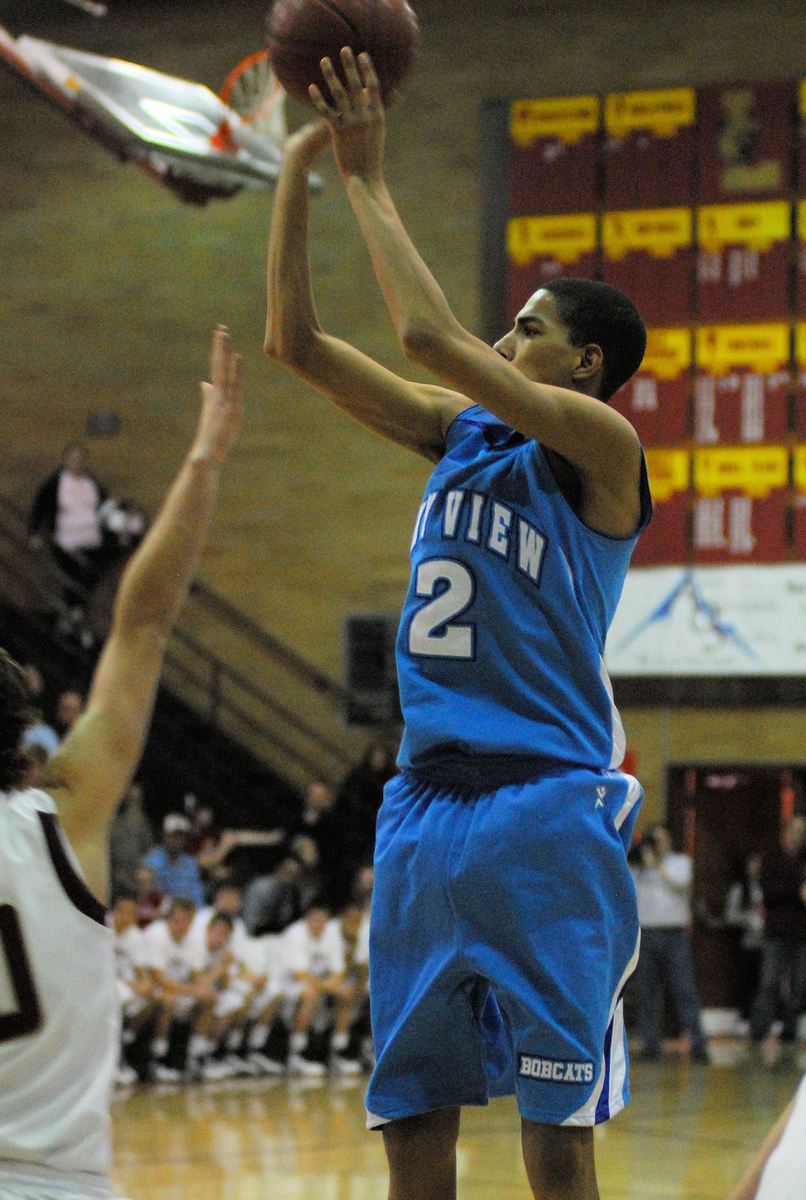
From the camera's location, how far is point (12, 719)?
201 cm

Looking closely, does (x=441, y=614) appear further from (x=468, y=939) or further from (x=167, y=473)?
(x=167, y=473)

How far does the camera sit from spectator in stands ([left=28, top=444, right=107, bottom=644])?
1422 cm

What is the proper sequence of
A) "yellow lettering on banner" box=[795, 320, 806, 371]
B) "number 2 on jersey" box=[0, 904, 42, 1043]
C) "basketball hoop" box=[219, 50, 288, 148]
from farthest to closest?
"yellow lettering on banner" box=[795, 320, 806, 371]
"basketball hoop" box=[219, 50, 288, 148]
"number 2 on jersey" box=[0, 904, 42, 1043]

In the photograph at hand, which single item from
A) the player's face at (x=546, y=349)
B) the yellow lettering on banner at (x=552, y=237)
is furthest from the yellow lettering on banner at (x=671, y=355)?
the player's face at (x=546, y=349)

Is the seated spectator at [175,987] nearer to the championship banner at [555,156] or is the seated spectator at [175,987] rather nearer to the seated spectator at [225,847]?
the seated spectator at [225,847]

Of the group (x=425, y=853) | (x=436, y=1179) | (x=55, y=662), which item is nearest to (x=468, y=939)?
(x=425, y=853)

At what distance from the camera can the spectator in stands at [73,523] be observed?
14219 mm

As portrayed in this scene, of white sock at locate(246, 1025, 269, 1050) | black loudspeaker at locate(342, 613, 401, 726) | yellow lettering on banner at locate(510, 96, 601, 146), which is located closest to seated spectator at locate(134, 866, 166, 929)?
white sock at locate(246, 1025, 269, 1050)

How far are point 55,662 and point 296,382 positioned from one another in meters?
3.24

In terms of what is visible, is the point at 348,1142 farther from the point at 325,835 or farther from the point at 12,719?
the point at 12,719

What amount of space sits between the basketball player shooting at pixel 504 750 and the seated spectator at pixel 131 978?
7.60 meters

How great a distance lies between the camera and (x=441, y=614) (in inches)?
113

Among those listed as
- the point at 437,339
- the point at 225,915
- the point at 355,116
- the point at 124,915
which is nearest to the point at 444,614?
the point at 437,339

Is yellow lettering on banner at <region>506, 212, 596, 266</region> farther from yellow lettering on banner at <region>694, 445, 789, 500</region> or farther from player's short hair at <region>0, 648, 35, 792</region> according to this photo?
player's short hair at <region>0, 648, 35, 792</region>
